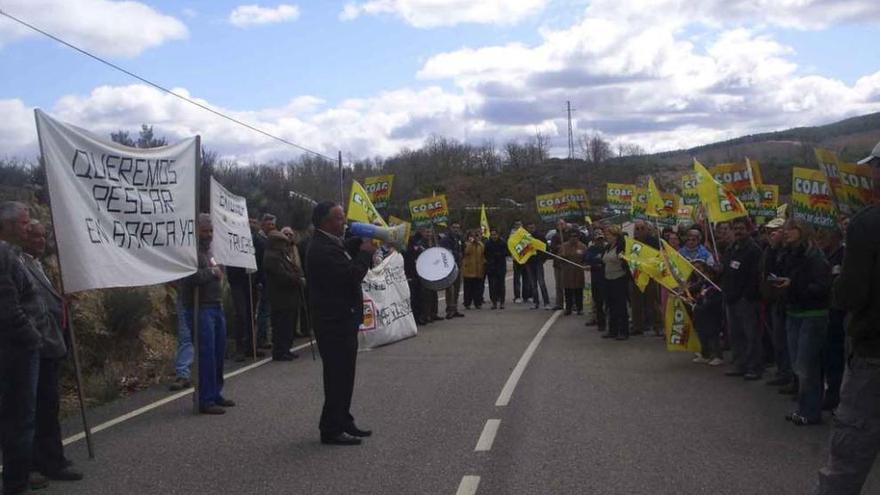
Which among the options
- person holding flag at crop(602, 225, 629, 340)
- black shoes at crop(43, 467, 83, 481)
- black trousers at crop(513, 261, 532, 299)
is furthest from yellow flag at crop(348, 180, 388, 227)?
black shoes at crop(43, 467, 83, 481)

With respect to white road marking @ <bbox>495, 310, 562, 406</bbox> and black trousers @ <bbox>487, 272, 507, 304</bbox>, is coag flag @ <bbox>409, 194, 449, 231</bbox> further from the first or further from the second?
white road marking @ <bbox>495, 310, 562, 406</bbox>

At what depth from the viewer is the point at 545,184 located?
3711 inches

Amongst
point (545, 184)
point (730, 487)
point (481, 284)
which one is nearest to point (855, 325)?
point (730, 487)

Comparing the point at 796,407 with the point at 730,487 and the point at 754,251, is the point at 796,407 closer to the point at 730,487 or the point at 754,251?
the point at 754,251

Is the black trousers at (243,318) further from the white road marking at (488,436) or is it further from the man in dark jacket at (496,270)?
the man in dark jacket at (496,270)

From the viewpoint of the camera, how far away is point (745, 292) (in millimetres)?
10727

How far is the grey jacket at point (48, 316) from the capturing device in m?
6.56

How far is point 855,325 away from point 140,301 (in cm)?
1099

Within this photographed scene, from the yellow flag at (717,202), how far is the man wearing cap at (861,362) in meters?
7.42

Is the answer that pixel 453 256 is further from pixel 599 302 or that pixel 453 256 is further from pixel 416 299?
pixel 599 302

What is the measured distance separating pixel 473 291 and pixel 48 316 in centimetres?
1558

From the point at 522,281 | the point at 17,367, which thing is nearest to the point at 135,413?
the point at 17,367

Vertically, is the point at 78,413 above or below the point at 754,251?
below

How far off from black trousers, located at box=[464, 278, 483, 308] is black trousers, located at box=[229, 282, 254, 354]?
29.4ft
